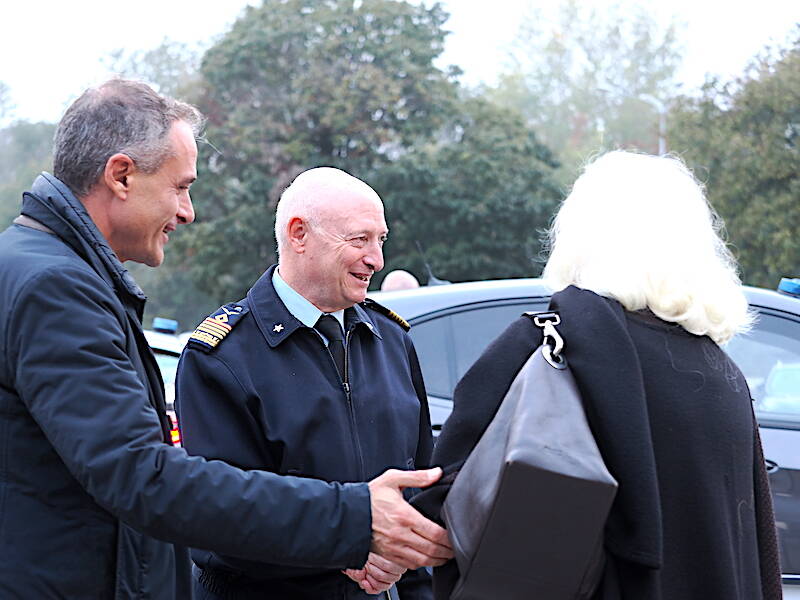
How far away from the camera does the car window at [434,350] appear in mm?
4488

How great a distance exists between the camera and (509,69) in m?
60.0

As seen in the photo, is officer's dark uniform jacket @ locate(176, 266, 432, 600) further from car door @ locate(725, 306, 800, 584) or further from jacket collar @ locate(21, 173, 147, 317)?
car door @ locate(725, 306, 800, 584)

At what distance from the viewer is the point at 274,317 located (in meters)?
2.79

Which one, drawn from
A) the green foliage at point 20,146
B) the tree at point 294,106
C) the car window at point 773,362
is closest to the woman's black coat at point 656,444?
the car window at point 773,362

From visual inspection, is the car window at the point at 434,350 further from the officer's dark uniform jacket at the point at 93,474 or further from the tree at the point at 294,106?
the tree at the point at 294,106

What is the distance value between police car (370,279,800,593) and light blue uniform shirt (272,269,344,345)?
1.55 meters

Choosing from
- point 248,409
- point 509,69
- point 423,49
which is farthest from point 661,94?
point 248,409

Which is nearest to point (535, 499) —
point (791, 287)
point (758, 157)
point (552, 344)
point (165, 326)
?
point (552, 344)

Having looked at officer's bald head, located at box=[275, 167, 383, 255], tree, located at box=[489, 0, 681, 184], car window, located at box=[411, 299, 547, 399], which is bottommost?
car window, located at box=[411, 299, 547, 399]

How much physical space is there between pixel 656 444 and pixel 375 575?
34.2 inches

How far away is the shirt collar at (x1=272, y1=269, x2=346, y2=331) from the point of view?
282 cm

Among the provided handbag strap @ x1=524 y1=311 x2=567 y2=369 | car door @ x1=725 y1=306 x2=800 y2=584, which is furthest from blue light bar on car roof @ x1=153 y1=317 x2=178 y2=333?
handbag strap @ x1=524 y1=311 x2=567 y2=369

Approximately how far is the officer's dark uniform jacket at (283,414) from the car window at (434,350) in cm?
161

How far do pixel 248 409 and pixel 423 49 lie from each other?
981 inches
